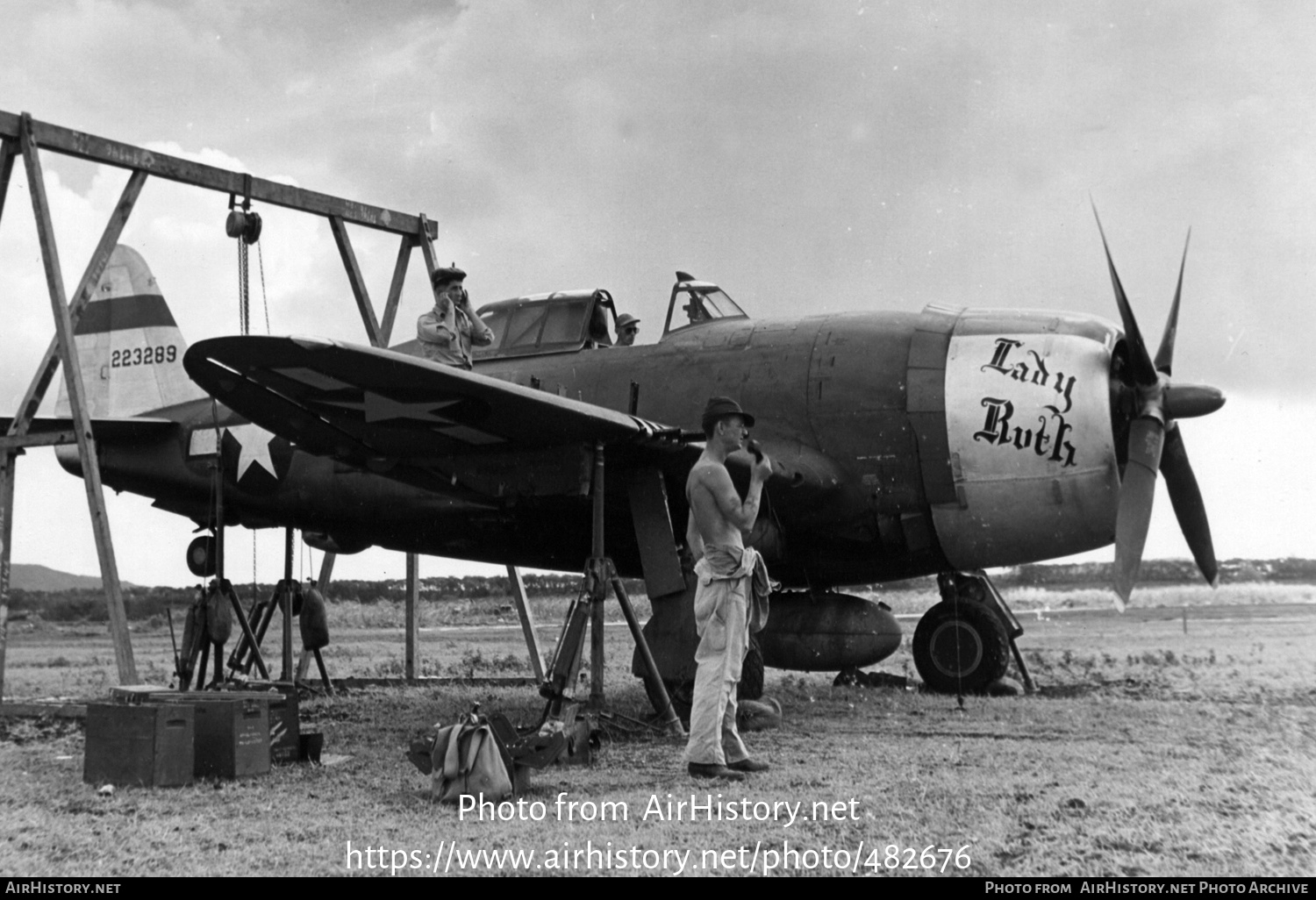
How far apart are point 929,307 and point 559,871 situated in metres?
5.98

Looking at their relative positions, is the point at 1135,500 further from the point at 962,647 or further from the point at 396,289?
the point at 396,289

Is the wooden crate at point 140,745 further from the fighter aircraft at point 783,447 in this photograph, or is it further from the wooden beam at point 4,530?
the wooden beam at point 4,530

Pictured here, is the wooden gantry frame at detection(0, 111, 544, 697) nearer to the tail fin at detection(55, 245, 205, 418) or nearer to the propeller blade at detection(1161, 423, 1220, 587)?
the tail fin at detection(55, 245, 205, 418)

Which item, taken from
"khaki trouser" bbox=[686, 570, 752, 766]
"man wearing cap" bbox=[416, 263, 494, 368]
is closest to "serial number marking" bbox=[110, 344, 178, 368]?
"man wearing cap" bbox=[416, 263, 494, 368]

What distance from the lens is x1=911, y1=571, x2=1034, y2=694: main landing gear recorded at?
916 centimetres

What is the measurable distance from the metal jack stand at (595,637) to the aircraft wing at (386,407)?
45cm

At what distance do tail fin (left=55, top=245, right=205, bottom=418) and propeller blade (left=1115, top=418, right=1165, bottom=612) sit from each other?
28.4ft

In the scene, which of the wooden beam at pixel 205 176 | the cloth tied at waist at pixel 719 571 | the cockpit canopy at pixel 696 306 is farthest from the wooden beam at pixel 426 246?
the cloth tied at waist at pixel 719 571

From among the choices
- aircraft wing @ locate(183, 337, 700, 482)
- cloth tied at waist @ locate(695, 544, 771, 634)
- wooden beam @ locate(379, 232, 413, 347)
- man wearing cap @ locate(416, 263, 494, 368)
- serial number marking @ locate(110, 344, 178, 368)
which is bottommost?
cloth tied at waist @ locate(695, 544, 771, 634)

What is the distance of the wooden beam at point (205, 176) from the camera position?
858 cm

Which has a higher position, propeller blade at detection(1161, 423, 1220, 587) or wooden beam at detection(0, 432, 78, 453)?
wooden beam at detection(0, 432, 78, 453)

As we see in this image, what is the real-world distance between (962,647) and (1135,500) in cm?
221

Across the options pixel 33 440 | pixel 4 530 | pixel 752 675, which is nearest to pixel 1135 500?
pixel 752 675

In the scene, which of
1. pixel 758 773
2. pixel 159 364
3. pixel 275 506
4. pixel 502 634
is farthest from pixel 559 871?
pixel 502 634
